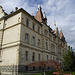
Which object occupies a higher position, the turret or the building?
the turret

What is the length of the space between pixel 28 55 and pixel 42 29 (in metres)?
10.2

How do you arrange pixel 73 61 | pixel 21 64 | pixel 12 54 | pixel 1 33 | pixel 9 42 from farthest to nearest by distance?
1. pixel 73 61
2. pixel 1 33
3. pixel 9 42
4. pixel 12 54
5. pixel 21 64

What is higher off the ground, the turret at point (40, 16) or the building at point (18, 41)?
the turret at point (40, 16)

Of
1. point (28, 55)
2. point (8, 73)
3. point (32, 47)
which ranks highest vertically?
point (32, 47)

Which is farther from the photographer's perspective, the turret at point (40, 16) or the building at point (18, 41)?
the turret at point (40, 16)

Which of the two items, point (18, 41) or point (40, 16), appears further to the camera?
point (40, 16)

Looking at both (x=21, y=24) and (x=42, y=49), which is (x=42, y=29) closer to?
(x=42, y=49)

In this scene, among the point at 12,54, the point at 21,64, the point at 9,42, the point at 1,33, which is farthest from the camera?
the point at 1,33

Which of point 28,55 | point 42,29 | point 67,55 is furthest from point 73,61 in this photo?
point 28,55

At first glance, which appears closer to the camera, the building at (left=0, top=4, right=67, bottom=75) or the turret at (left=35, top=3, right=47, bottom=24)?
the building at (left=0, top=4, right=67, bottom=75)

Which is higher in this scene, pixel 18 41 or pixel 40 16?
pixel 40 16

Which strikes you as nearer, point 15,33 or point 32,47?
point 15,33

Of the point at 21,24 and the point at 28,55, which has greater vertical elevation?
the point at 21,24

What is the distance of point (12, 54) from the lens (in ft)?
64.0
